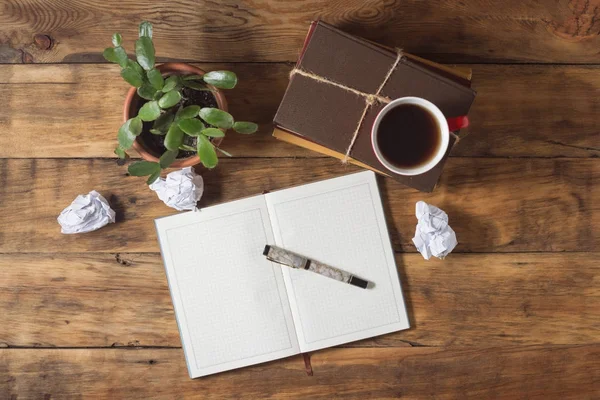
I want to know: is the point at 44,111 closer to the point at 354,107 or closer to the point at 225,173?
the point at 225,173

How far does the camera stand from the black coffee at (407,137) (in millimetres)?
783

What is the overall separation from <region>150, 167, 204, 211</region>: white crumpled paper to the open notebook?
0.03m

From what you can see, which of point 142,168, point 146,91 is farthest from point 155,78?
point 142,168

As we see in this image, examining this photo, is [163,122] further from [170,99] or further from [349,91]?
[349,91]

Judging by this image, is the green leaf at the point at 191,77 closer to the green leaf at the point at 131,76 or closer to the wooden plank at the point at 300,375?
the green leaf at the point at 131,76

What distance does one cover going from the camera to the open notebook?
3.06 feet

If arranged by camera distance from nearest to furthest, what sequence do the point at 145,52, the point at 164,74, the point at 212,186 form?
the point at 145,52
the point at 164,74
the point at 212,186

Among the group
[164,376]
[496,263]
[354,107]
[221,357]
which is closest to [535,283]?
[496,263]

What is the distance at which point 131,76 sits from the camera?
722 mm

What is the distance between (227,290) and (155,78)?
1.29 ft

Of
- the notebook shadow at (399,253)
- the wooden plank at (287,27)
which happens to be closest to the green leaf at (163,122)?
the wooden plank at (287,27)

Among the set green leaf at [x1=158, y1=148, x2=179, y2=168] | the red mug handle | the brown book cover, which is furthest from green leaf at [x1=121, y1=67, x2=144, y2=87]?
the red mug handle

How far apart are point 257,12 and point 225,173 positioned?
11.5 inches

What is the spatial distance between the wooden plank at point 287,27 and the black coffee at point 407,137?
0.23 meters
